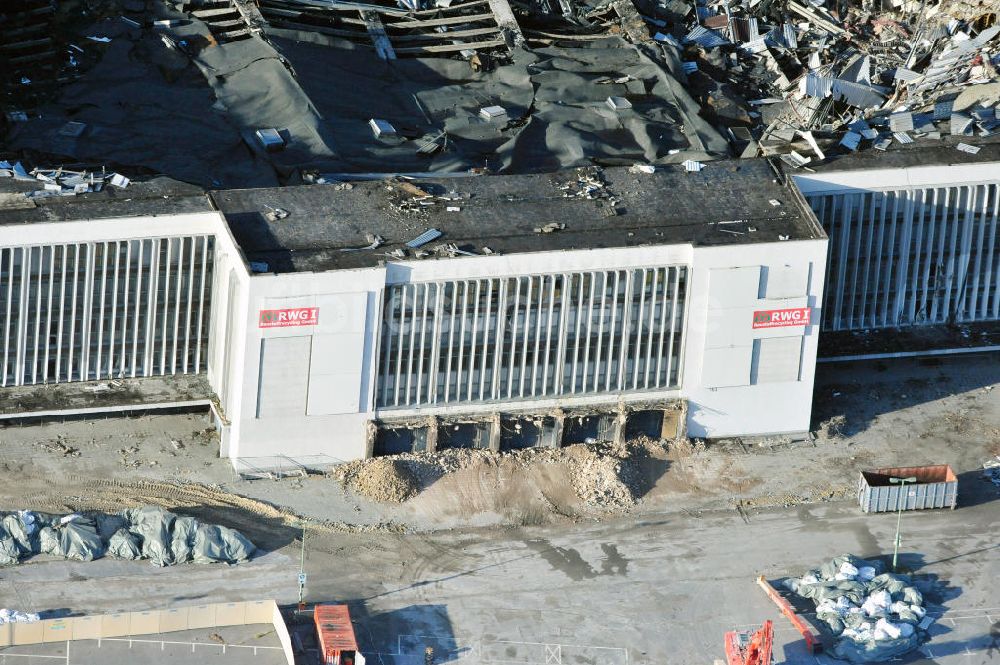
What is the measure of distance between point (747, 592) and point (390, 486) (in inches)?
695

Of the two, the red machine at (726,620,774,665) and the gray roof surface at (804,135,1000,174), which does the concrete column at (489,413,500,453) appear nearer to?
the red machine at (726,620,774,665)

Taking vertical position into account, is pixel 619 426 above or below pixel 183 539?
above

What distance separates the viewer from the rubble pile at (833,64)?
5054 inches

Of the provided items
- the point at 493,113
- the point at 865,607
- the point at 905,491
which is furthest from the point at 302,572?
the point at 493,113

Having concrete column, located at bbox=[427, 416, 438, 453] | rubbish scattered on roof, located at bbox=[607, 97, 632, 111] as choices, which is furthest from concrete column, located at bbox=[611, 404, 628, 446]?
rubbish scattered on roof, located at bbox=[607, 97, 632, 111]

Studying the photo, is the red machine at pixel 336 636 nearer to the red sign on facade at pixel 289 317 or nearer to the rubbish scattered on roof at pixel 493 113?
the red sign on facade at pixel 289 317

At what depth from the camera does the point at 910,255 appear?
115938mm

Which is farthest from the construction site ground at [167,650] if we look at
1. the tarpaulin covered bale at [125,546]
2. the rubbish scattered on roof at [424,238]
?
the rubbish scattered on roof at [424,238]

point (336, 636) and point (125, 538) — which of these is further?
point (125, 538)

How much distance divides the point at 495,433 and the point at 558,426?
10.6 ft

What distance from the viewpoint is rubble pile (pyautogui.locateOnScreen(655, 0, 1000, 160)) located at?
421 feet

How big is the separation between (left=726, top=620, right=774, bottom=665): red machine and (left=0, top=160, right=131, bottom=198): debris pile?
3710cm

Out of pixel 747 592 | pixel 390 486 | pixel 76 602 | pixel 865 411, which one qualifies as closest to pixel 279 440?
pixel 390 486

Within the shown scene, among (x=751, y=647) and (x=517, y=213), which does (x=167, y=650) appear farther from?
(x=517, y=213)
